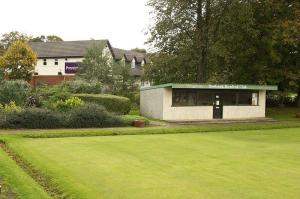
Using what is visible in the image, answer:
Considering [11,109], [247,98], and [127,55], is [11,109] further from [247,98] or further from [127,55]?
[127,55]

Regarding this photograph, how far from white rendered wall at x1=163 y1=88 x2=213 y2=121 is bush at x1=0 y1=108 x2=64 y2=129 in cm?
975

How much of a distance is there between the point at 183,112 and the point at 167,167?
23.4 meters

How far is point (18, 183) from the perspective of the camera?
490 inches

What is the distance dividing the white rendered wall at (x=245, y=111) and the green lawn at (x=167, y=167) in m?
16.3

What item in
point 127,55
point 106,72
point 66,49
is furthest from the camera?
point 127,55

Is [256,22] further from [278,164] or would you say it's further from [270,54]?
[278,164]

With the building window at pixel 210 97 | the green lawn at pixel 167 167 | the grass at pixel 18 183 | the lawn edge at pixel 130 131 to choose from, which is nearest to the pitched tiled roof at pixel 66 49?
the building window at pixel 210 97

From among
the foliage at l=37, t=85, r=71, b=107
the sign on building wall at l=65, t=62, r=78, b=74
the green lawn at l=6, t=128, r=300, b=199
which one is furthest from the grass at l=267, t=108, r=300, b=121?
the sign on building wall at l=65, t=62, r=78, b=74

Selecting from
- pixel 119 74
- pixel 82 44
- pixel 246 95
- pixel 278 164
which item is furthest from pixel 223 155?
pixel 82 44

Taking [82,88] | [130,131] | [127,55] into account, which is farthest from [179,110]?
[127,55]

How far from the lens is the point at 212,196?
11.2 metres

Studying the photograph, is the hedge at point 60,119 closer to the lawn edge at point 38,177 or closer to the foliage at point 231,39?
the lawn edge at point 38,177

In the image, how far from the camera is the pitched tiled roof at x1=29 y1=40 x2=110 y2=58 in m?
76.4

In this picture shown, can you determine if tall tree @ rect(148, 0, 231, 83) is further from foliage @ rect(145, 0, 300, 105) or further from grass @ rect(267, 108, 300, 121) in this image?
grass @ rect(267, 108, 300, 121)
